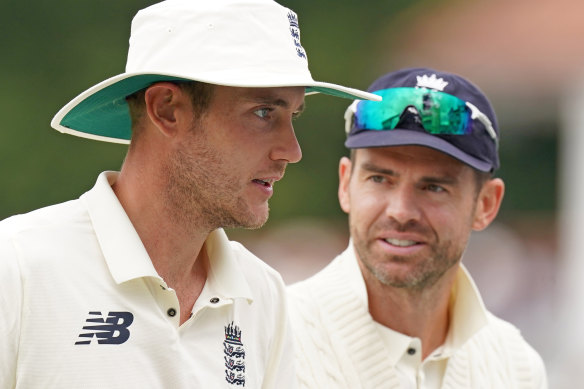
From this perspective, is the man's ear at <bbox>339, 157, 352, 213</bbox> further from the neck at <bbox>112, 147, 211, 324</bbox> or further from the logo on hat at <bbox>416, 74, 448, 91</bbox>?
the neck at <bbox>112, 147, 211, 324</bbox>

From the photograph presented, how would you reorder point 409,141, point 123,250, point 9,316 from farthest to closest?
1. point 409,141
2. point 123,250
3. point 9,316

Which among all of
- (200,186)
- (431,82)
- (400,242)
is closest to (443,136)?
(431,82)

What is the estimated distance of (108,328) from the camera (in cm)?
332

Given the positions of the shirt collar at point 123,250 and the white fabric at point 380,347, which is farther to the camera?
the white fabric at point 380,347

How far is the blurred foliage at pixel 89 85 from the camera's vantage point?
55.1 ft

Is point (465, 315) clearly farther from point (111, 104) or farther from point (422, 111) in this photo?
point (111, 104)

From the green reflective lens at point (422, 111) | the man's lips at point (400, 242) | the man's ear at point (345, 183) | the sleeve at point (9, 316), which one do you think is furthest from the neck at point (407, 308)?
the sleeve at point (9, 316)

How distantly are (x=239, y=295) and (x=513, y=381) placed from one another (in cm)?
159

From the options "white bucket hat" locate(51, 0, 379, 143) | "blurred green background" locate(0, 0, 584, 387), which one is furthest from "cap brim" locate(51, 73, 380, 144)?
"blurred green background" locate(0, 0, 584, 387)

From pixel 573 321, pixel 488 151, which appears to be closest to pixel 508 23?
pixel 573 321

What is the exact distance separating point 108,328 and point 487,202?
7.30 ft

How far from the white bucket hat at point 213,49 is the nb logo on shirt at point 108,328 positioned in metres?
0.63

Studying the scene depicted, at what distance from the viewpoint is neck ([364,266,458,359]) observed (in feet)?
15.6

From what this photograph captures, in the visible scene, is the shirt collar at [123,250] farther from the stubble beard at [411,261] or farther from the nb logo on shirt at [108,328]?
the stubble beard at [411,261]
